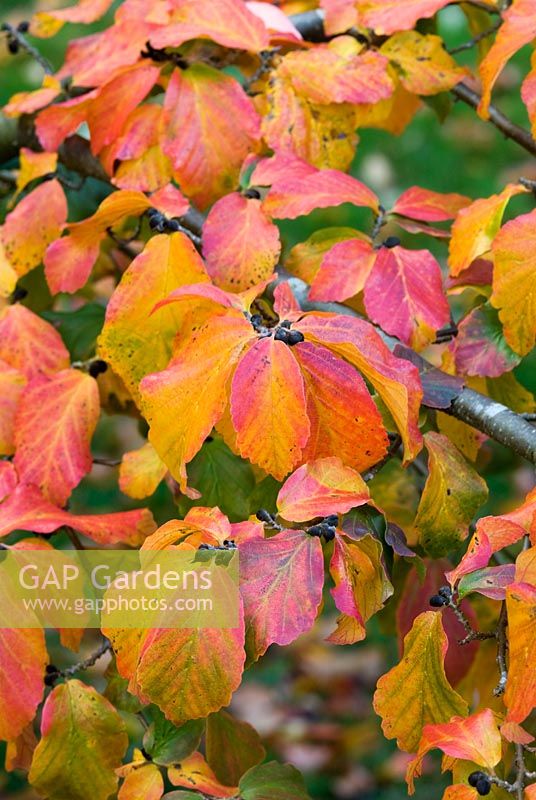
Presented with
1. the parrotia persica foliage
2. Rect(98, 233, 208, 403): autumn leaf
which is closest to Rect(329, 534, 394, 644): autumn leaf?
the parrotia persica foliage

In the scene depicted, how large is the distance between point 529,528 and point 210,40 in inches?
22.1

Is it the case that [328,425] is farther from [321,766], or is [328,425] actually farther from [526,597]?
[321,766]

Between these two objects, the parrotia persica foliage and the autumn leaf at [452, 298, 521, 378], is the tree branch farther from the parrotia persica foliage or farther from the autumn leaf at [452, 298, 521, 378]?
the autumn leaf at [452, 298, 521, 378]

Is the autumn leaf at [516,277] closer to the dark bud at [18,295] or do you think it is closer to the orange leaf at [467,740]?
the orange leaf at [467,740]

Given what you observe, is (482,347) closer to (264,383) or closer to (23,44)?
(264,383)

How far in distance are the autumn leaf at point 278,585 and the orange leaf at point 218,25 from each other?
0.46m

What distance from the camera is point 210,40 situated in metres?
0.92

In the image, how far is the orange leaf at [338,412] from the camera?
2.14ft

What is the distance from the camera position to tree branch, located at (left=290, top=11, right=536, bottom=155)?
92cm

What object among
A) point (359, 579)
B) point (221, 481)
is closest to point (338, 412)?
point (359, 579)

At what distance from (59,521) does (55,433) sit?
10cm

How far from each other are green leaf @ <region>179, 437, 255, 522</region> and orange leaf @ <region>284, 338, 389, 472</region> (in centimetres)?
18

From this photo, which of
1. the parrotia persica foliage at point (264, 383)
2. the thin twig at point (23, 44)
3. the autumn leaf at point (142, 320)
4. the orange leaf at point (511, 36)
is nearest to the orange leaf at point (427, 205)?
the parrotia persica foliage at point (264, 383)

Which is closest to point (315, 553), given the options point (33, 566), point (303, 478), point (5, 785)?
point (303, 478)
